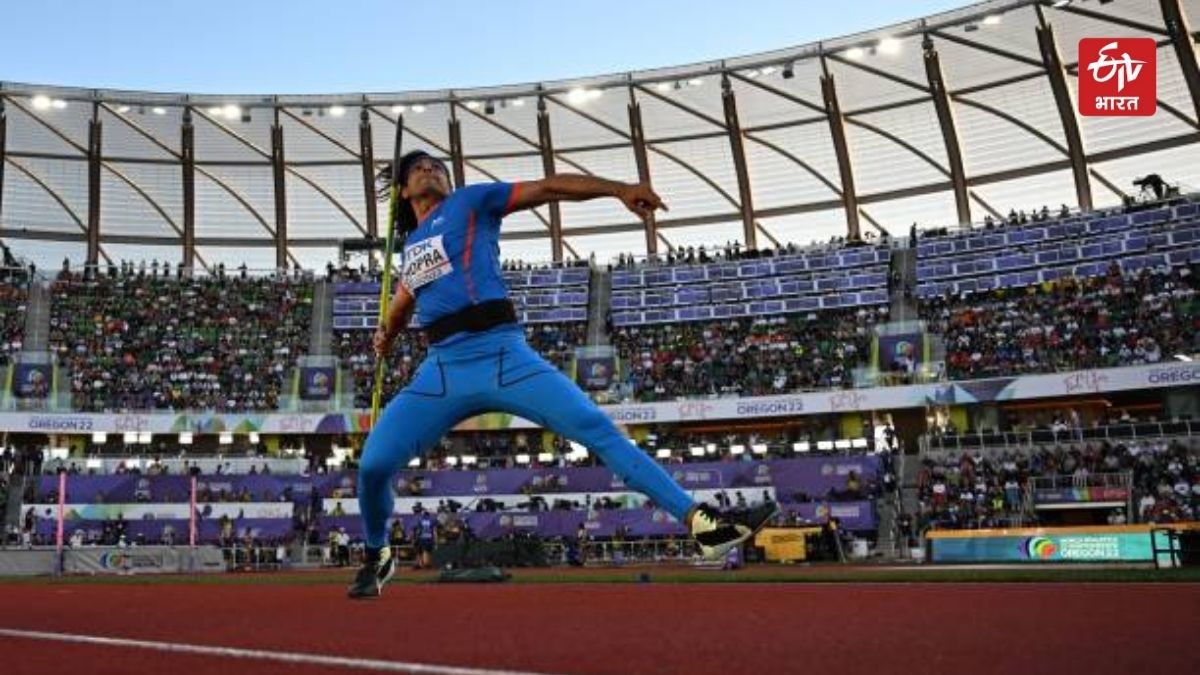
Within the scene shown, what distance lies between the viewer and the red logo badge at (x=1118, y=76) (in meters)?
44.3

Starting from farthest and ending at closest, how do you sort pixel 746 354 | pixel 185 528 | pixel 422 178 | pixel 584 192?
1. pixel 746 354
2. pixel 185 528
3. pixel 422 178
4. pixel 584 192

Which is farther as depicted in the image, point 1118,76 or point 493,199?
point 1118,76

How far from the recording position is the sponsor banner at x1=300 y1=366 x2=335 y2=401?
45.7 m

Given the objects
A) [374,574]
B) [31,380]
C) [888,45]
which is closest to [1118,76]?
[888,45]

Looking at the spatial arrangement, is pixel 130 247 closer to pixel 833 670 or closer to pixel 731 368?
pixel 731 368

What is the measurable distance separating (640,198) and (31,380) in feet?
144

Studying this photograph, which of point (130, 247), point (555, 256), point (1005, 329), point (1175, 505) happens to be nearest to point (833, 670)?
point (1175, 505)

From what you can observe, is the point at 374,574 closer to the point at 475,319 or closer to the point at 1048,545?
the point at 475,319

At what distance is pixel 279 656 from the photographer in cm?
409

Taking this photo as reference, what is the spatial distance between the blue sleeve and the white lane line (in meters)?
2.53

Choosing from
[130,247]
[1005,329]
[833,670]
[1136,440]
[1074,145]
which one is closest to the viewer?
[833,670]

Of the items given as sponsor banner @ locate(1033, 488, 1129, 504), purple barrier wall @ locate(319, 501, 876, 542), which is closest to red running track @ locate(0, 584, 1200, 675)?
sponsor banner @ locate(1033, 488, 1129, 504)

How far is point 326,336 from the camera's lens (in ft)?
161

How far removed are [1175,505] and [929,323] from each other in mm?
15889
